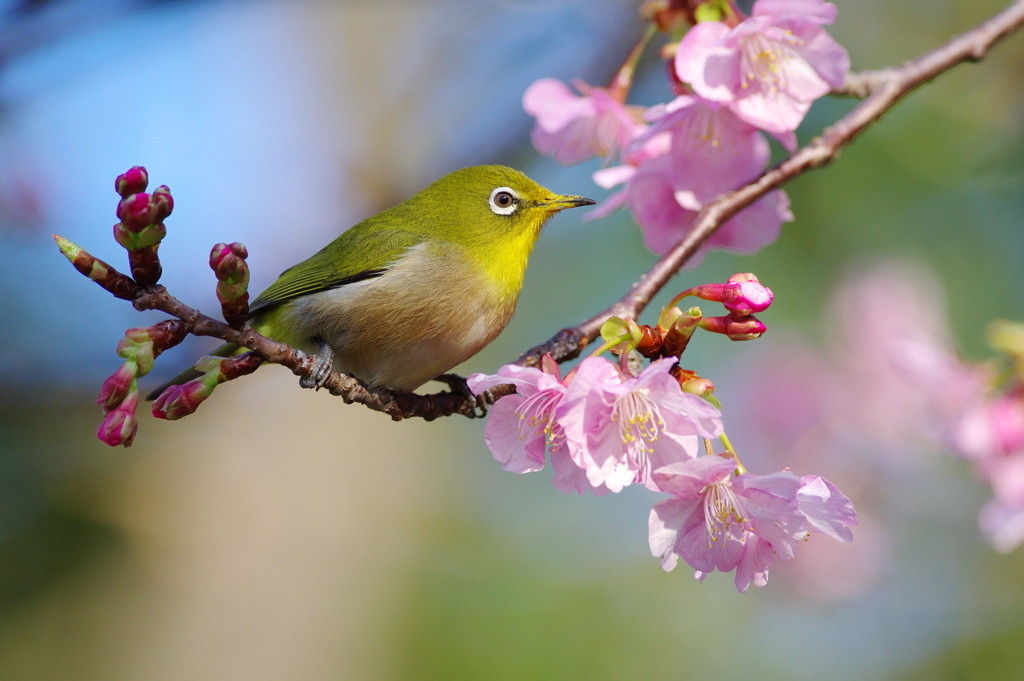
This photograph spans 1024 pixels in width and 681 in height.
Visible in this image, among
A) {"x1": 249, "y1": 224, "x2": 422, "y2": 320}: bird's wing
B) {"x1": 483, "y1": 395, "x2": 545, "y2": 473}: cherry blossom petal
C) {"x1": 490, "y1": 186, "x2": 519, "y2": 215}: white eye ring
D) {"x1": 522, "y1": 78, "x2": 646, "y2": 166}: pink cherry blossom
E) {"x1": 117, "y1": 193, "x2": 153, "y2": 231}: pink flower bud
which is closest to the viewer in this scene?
{"x1": 117, "y1": 193, "x2": 153, "y2": 231}: pink flower bud

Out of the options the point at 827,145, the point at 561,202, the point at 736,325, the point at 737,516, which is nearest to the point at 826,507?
the point at 737,516

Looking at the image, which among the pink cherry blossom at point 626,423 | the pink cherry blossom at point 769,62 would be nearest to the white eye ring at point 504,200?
the pink cherry blossom at point 769,62

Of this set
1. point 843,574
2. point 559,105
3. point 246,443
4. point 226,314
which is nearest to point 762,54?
point 559,105

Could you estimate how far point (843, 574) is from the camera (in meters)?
5.75

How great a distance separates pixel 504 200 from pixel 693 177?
43.2 inches

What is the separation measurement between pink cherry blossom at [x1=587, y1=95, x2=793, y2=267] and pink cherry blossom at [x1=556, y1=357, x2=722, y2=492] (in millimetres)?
1217

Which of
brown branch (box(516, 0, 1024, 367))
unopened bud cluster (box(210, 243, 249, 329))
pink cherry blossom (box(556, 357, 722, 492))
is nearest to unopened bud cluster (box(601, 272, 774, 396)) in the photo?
pink cherry blossom (box(556, 357, 722, 492))

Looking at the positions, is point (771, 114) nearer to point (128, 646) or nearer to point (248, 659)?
point (128, 646)

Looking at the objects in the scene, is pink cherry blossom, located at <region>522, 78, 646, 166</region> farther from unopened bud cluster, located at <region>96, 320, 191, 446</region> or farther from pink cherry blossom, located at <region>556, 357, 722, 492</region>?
unopened bud cluster, located at <region>96, 320, 191, 446</region>

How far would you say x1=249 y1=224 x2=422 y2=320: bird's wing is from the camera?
3396mm

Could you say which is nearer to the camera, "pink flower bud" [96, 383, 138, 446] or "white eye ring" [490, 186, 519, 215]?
"pink flower bud" [96, 383, 138, 446]

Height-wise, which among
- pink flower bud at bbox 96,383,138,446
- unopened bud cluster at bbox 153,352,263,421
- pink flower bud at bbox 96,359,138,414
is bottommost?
unopened bud cluster at bbox 153,352,263,421

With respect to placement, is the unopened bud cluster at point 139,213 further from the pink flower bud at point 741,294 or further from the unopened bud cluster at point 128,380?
the pink flower bud at point 741,294

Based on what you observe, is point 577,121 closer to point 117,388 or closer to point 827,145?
point 827,145
